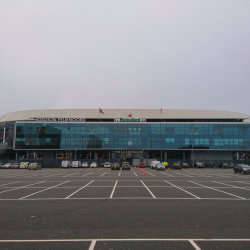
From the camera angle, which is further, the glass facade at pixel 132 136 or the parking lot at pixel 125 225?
the glass facade at pixel 132 136

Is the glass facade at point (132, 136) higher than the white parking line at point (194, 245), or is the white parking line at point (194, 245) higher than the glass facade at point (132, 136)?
the glass facade at point (132, 136)

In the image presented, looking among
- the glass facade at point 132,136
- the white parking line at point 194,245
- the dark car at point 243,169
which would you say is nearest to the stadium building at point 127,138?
the glass facade at point 132,136

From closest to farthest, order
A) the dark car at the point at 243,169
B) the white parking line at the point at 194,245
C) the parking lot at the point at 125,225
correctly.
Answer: the white parking line at the point at 194,245 < the parking lot at the point at 125,225 < the dark car at the point at 243,169

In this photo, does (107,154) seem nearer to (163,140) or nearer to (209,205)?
(163,140)

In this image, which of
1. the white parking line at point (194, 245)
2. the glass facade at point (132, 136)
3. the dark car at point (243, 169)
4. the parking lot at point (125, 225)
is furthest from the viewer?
the glass facade at point (132, 136)

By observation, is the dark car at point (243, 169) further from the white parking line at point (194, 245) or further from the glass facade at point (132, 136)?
the glass facade at point (132, 136)

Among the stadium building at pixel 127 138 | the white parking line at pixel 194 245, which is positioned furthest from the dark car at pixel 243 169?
the stadium building at pixel 127 138

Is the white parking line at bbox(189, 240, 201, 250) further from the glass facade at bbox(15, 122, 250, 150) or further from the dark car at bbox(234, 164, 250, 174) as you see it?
the glass facade at bbox(15, 122, 250, 150)

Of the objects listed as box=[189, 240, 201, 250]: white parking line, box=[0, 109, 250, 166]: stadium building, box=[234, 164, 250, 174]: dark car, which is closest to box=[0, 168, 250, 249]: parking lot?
box=[189, 240, 201, 250]: white parking line

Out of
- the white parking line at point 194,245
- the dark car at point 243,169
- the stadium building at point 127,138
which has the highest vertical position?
the stadium building at point 127,138

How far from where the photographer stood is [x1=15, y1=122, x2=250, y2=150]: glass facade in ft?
254

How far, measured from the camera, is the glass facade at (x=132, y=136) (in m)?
77.4

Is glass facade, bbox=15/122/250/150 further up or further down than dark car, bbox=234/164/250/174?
further up

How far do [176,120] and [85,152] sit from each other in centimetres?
3699
